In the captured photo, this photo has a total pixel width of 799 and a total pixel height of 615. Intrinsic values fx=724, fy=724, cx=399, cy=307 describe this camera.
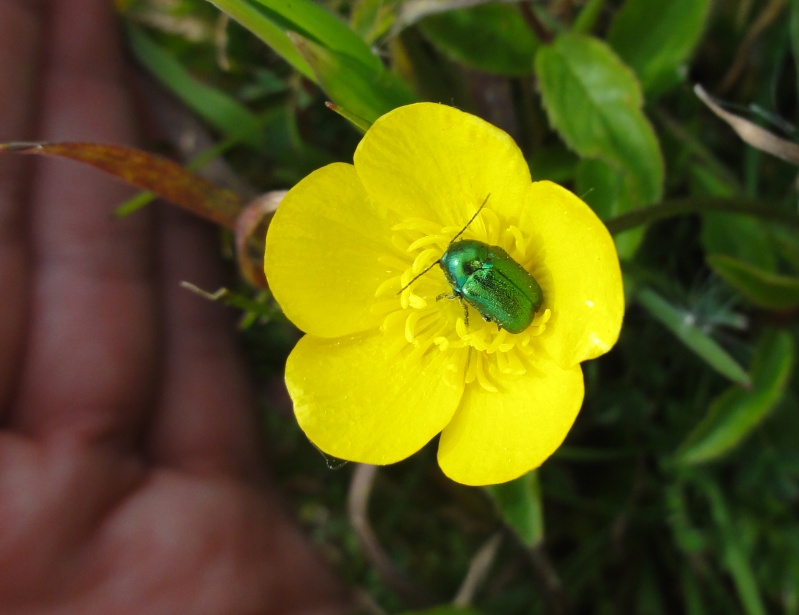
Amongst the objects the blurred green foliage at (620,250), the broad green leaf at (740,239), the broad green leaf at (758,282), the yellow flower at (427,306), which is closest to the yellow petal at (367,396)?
the yellow flower at (427,306)

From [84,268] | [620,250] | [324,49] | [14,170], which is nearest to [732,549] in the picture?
[620,250]

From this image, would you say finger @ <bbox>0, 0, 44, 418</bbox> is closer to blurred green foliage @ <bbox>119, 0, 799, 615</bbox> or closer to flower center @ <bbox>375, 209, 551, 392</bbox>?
A: blurred green foliage @ <bbox>119, 0, 799, 615</bbox>

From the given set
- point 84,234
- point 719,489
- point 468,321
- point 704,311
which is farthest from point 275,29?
point 719,489

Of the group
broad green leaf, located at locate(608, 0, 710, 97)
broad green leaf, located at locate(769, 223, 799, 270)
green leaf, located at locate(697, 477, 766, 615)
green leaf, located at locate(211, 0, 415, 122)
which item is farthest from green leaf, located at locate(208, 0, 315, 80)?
green leaf, located at locate(697, 477, 766, 615)

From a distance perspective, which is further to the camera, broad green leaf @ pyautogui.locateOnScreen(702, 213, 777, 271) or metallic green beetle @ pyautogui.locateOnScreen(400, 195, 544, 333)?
broad green leaf @ pyautogui.locateOnScreen(702, 213, 777, 271)

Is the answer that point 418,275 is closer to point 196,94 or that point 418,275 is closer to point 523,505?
point 523,505

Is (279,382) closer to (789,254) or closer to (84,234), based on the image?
(84,234)

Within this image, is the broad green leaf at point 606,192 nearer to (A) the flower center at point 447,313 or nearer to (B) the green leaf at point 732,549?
(A) the flower center at point 447,313
